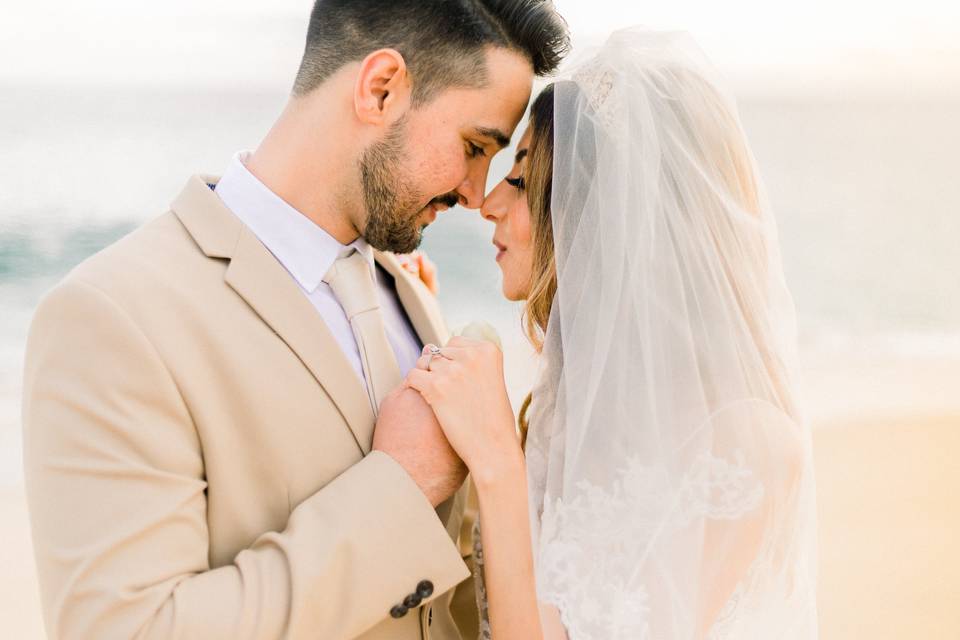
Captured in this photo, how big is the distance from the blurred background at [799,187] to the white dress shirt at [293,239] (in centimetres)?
470

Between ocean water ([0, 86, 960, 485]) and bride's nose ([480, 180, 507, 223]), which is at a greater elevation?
bride's nose ([480, 180, 507, 223])

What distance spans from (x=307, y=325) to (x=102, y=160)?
49.8 ft

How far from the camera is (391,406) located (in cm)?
221

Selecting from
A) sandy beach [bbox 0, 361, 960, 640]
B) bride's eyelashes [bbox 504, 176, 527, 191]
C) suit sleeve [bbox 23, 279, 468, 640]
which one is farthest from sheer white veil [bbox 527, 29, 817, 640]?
sandy beach [bbox 0, 361, 960, 640]

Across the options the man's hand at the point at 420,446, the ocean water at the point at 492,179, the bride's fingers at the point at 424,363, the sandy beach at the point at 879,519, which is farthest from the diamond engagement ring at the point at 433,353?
the ocean water at the point at 492,179

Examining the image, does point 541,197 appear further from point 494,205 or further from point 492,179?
point 492,179

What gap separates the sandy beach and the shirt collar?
471 centimetres

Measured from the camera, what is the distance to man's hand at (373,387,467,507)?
2129 mm

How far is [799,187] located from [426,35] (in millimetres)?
16777

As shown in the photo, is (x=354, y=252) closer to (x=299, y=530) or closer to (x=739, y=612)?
(x=299, y=530)

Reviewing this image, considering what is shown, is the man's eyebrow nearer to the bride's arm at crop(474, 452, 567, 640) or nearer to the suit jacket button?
the bride's arm at crop(474, 452, 567, 640)

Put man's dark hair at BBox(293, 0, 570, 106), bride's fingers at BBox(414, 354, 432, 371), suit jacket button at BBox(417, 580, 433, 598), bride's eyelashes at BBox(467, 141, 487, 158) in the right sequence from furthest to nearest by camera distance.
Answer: bride's eyelashes at BBox(467, 141, 487, 158) < man's dark hair at BBox(293, 0, 570, 106) < bride's fingers at BBox(414, 354, 432, 371) < suit jacket button at BBox(417, 580, 433, 598)

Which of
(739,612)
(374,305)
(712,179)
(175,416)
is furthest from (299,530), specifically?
(712,179)

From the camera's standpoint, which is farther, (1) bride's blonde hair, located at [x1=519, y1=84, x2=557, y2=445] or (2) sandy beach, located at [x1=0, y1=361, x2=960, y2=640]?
(2) sandy beach, located at [x1=0, y1=361, x2=960, y2=640]
